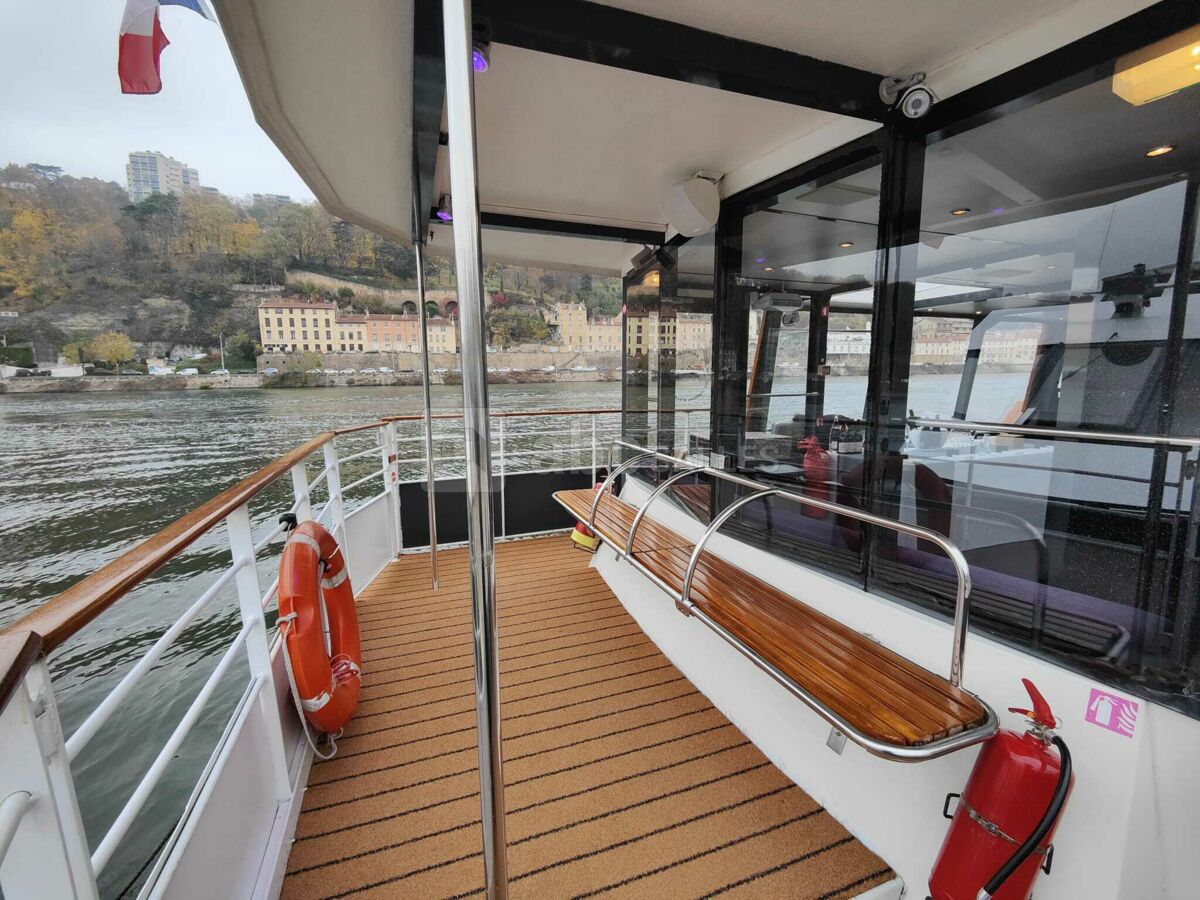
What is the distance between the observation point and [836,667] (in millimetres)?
1191

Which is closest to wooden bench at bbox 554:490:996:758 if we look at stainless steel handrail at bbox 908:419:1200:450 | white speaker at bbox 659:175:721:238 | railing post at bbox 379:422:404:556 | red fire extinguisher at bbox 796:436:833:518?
red fire extinguisher at bbox 796:436:833:518

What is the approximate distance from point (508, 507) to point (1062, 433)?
3.44 m

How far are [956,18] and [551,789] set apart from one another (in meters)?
2.29

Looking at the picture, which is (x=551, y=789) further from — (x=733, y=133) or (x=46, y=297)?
(x=46, y=297)

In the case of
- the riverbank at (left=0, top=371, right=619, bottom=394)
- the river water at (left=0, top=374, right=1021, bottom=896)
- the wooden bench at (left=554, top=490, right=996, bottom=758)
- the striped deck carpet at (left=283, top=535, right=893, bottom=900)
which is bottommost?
the river water at (left=0, top=374, right=1021, bottom=896)

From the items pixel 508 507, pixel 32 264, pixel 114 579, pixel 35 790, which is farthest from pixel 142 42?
pixel 32 264

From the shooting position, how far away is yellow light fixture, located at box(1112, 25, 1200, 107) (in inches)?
41.4

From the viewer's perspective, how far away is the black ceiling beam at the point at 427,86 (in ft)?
3.96

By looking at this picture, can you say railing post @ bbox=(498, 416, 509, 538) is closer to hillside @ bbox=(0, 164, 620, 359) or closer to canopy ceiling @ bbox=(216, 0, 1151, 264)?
hillside @ bbox=(0, 164, 620, 359)

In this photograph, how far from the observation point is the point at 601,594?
2.91 meters

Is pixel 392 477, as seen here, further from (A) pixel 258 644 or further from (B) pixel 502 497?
(A) pixel 258 644

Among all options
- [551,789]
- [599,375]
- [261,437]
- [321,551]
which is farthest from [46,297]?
[551,789]

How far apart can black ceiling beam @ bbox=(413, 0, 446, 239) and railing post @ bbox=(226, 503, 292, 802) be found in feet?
3.85

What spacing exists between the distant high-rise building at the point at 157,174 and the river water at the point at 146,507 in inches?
107
